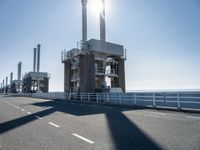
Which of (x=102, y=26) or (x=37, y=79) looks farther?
(x=37, y=79)

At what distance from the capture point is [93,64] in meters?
32.1

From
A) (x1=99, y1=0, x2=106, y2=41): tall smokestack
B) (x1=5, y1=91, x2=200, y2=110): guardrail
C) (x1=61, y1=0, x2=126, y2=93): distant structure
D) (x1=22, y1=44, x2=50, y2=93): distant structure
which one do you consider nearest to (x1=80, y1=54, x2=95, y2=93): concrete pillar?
(x1=61, y1=0, x2=126, y2=93): distant structure

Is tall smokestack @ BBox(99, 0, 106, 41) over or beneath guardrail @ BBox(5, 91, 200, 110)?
over

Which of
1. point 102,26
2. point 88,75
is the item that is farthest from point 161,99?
point 102,26

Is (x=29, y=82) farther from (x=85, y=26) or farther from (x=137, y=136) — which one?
(x=137, y=136)

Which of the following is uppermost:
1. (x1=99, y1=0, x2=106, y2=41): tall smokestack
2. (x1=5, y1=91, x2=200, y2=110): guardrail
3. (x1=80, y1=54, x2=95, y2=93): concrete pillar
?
(x1=99, y1=0, x2=106, y2=41): tall smokestack

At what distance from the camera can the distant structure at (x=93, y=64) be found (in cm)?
3194

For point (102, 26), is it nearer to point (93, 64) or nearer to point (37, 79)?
point (93, 64)

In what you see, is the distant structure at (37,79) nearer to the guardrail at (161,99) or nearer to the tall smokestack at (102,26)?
the tall smokestack at (102,26)

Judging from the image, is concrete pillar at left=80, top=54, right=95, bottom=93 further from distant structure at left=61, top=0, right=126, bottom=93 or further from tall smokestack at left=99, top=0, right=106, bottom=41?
tall smokestack at left=99, top=0, right=106, bottom=41

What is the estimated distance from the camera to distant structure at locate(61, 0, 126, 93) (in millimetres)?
31938

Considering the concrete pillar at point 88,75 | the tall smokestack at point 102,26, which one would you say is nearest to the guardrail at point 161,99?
the concrete pillar at point 88,75

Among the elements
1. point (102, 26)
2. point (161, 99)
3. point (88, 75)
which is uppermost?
point (102, 26)

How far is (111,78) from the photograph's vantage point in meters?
38.4
